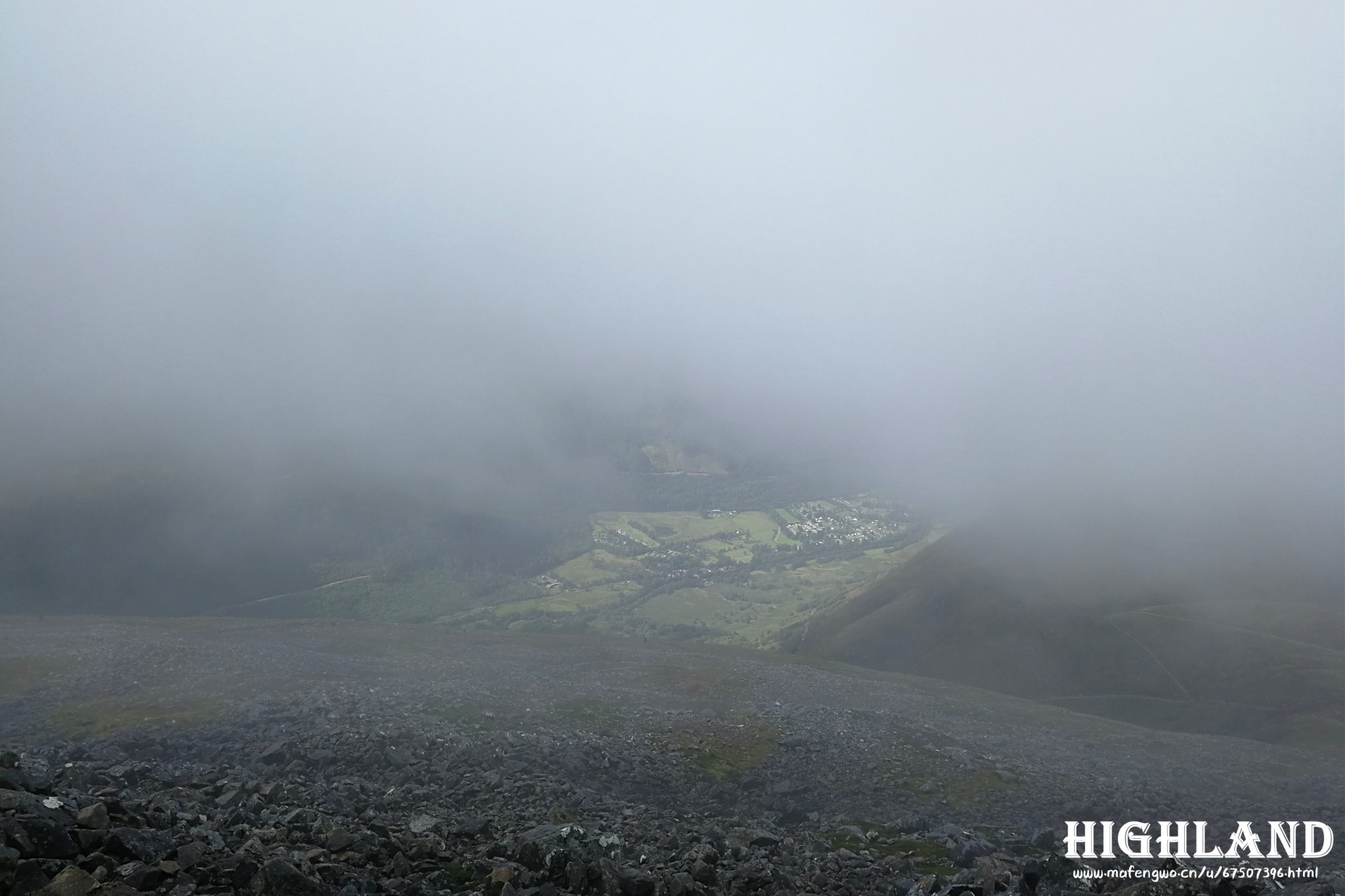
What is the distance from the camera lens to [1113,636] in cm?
8512

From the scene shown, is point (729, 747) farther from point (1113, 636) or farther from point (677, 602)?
point (677, 602)

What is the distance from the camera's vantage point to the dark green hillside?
68.2 m

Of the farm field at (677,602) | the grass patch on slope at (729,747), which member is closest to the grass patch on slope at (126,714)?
the grass patch on slope at (729,747)

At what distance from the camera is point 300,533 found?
591ft

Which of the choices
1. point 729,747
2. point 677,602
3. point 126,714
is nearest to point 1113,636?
point 729,747

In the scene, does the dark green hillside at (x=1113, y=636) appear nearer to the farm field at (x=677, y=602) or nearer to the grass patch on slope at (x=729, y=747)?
the farm field at (x=677, y=602)

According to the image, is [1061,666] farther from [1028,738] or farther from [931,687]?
[1028,738]

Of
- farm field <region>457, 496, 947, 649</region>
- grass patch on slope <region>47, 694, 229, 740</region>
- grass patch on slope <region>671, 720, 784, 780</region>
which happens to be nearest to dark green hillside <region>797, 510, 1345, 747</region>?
farm field <region>457, 496, 947, 649</region>

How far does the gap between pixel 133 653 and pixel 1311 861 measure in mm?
67867

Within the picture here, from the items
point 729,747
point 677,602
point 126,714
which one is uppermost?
point 677,602

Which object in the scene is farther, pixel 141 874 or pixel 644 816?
pixel 644 816

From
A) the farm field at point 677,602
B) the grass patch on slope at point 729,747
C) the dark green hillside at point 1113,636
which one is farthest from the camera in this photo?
the farm field at point 677,602

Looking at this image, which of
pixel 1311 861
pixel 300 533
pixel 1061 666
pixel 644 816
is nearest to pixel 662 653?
pixel 1061 666

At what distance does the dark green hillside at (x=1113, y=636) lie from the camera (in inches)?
2687
